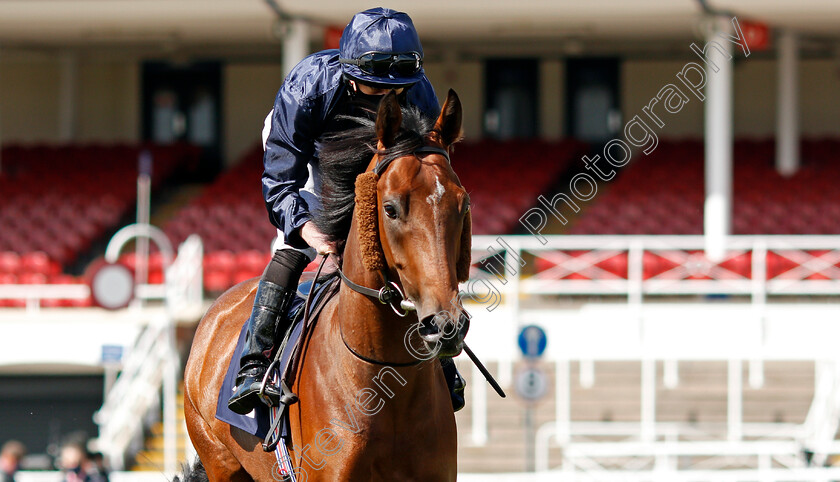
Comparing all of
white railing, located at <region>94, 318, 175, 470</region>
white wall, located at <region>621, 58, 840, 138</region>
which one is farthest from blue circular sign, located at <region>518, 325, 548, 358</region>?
white wall, located at <region>621, 58, 840, 138</region>

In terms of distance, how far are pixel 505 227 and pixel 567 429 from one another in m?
5.07

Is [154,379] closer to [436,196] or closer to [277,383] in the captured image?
[277,383]

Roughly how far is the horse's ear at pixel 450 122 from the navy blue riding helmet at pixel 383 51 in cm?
32

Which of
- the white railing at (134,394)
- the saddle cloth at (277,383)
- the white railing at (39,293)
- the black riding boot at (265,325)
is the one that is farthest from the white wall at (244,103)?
the black riding boot at (265,325)

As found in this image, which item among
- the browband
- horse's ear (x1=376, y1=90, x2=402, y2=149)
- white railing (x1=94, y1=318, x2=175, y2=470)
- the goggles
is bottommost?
white railing (x1=94, y1=318, x2=175, y2=470)

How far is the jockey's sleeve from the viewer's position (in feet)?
13.3

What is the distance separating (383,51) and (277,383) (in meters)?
1.24

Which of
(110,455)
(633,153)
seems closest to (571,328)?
(110,455)

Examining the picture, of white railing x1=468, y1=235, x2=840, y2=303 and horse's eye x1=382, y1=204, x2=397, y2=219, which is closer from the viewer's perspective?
horse's eye x1=382, y1=204, x2=397, y2=219

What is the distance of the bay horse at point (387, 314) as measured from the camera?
3229 mm

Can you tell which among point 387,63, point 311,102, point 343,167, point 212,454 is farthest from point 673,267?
point 343,167

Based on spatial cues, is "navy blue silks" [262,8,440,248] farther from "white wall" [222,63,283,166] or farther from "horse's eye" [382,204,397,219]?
"white wall" [222,63,283,166]

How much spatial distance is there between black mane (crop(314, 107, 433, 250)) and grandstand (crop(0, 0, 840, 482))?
5.73 m

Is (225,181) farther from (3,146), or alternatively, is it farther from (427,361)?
(427,361)
